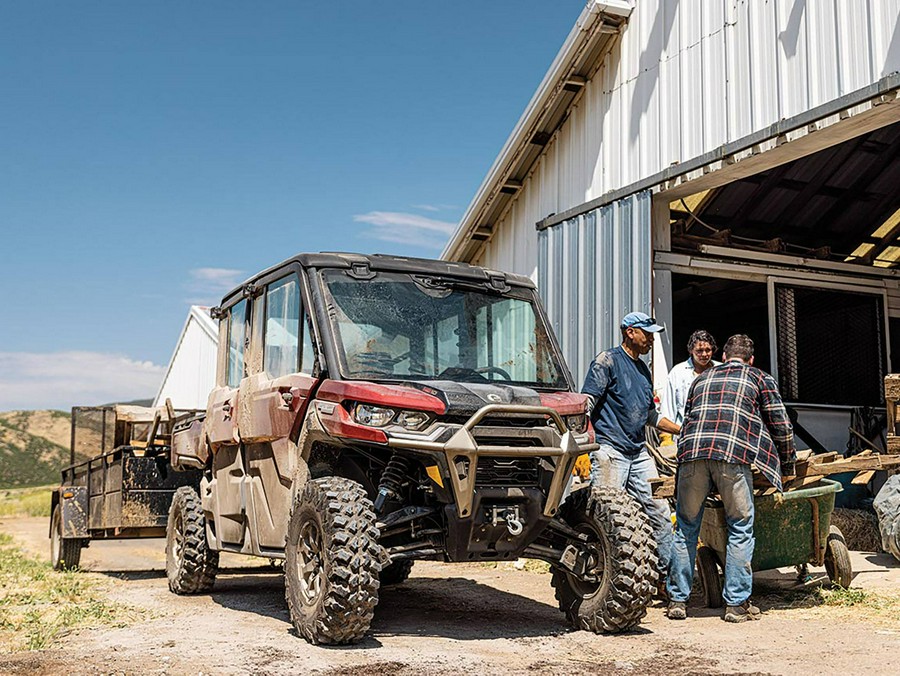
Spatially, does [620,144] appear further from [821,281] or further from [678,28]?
[821,281]

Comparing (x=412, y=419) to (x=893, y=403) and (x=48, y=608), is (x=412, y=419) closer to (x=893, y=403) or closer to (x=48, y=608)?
(x=48, y=608)

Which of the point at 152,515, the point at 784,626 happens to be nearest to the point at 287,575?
the point at 784,626

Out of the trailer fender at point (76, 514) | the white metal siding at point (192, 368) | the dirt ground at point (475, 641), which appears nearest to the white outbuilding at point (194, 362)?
the white metal siding at point (192, 368)

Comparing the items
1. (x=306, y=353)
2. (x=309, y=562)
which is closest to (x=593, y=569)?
(x=309, y=562)

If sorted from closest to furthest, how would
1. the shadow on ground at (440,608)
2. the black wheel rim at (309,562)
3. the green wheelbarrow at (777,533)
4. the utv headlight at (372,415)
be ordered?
the utv headlight at (372,415)
the black wheel rim at (309,562)
the shadow on ground at (440,608)
the green wheelbarrow at (777,533)

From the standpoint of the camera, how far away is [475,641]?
6.25m

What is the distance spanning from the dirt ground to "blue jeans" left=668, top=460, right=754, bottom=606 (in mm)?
269

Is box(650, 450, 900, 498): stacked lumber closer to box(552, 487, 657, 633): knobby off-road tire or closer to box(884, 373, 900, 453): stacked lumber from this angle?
box(552, 487, 657, 633): knobby off-road tire

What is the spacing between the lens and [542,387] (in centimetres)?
698

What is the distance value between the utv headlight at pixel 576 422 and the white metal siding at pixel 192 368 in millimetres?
A: 18411

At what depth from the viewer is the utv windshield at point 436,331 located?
6.56m

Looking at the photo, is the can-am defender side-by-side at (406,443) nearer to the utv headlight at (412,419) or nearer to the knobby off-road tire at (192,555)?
the utv headlight at (412,419)

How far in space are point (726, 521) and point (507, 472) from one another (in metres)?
1.94

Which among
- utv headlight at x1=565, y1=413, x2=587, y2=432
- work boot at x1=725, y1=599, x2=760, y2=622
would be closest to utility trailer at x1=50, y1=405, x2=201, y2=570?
utv headlight at x1=565, y1=413, x2=587, y2=432
